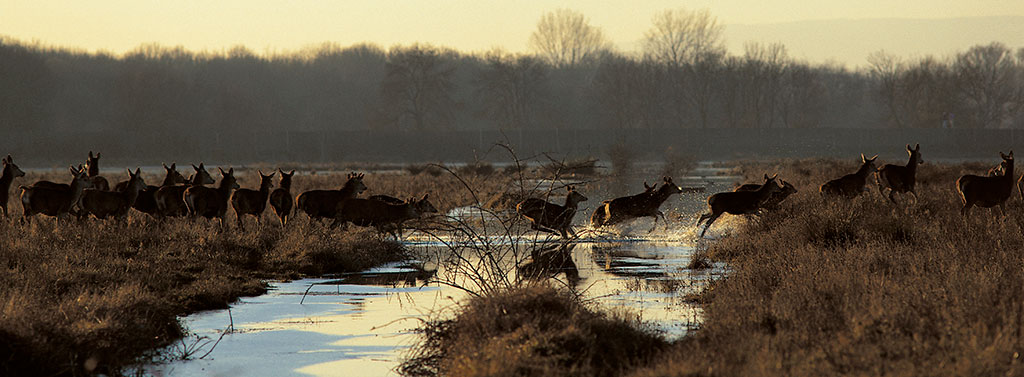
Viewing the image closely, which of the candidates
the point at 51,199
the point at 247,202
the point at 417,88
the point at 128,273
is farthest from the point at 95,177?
the point at 417,88

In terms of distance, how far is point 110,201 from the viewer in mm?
19062

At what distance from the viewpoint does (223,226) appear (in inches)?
740

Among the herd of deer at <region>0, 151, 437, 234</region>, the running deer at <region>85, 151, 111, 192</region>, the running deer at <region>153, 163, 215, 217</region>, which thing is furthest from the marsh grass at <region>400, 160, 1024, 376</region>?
the running deer at <region>85, 151, 111, 192</region>

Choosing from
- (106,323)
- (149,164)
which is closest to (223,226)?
(106,323)

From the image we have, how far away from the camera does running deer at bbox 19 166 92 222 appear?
18422 mm

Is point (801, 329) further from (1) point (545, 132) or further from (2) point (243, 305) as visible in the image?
(1) point (545, 132)

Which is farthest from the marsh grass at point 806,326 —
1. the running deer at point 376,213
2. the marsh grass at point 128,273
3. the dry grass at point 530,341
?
the running deer at point 376,213

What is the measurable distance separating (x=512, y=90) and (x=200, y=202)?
279ft

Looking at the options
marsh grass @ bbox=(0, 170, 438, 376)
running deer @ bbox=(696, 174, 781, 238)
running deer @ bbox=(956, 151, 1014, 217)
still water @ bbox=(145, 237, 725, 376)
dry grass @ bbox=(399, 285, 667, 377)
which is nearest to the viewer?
dry grass @ bbox=(399, 285, 667, 377)

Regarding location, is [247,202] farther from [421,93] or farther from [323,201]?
[421,93]

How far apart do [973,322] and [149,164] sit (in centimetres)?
7605

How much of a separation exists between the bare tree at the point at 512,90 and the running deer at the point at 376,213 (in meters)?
78.7

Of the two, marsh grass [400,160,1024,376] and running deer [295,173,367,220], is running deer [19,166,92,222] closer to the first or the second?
running deer [295,173,367,220]

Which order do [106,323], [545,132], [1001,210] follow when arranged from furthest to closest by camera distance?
[545,132]
[1001,210]
[106,323]
